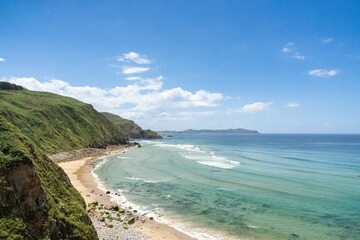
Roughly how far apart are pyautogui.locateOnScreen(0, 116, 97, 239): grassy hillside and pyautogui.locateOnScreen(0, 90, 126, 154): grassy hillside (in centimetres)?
6346

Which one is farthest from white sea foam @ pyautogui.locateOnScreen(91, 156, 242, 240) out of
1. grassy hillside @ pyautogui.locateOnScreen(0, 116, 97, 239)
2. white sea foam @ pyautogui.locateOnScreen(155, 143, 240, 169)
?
white sea foam @ pyautogui.locateOnScreen(155, 143, 240, 169)

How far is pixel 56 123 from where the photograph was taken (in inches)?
4358

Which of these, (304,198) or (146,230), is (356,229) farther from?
(146,230)

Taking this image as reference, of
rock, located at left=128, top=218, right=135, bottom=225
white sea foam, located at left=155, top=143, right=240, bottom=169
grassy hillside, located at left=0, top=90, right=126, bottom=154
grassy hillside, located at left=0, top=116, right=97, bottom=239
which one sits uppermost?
grassy hillside, located at left=0, top=90, right=126, bottom=154

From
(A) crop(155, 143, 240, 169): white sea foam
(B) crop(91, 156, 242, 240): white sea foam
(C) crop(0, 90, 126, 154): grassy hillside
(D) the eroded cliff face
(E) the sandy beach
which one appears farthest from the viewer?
(C) crop(0, 90, 126, 154): grassy hillside

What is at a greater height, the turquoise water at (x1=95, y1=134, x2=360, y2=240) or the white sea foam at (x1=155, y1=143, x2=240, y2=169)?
the white sea foam at (x1=155, y1=143, x2=240, y2=169)

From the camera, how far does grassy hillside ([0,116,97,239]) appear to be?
20016 mm

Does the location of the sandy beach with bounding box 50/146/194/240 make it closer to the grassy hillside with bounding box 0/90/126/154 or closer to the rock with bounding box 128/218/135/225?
the rock with bounding box 128/218/135/225

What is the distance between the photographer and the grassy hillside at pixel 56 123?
93131 millimetres

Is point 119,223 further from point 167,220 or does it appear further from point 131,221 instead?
point 167,220

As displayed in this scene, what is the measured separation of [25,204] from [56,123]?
95.7m

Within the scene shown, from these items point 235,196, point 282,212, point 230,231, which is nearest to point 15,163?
point 230,231

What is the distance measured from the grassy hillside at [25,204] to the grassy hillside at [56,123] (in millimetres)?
63456

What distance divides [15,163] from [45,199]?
313 cm
